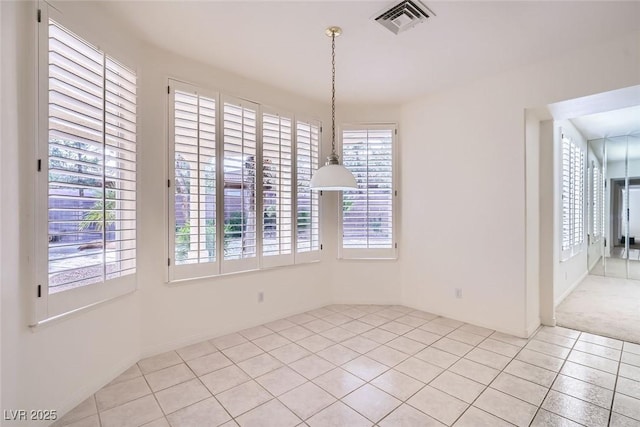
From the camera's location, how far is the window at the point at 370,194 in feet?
14.1

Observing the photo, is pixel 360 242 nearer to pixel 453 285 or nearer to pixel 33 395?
pixel 453 285

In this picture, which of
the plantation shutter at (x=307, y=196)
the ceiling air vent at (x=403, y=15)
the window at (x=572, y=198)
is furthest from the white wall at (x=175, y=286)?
the window at (x=572, y=198)

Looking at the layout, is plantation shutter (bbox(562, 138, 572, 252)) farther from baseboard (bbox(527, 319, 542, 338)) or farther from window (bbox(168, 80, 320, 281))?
window (bbox(168, 80, 320, 281))

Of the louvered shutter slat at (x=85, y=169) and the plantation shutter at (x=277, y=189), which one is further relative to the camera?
the plantation shutter at (x=277, y=189)

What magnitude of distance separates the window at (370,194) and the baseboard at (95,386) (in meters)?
2.80

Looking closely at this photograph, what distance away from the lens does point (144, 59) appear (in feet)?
9.12

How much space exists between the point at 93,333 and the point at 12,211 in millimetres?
1081

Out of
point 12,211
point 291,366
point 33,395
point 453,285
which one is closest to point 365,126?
point 453,285

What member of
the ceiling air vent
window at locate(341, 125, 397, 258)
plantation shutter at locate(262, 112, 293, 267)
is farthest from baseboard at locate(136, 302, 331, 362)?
the ceiling air vent

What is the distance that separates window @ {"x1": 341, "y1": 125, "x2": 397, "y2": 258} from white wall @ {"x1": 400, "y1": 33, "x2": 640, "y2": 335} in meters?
0.23

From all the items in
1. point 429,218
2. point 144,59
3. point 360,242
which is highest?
point 144,59

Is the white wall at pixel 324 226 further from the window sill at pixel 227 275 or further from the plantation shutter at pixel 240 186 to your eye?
the plantation shutter at pixel 240 186

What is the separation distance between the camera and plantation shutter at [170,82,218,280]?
116 inches

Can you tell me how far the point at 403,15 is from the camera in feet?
7.50
